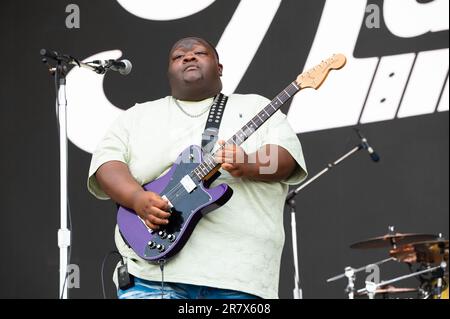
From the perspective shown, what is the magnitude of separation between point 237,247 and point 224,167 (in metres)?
0.29

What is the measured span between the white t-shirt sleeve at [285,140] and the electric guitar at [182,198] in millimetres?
59

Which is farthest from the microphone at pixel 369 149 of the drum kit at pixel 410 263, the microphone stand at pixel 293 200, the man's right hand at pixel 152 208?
the man's right hand at pixel 152 208

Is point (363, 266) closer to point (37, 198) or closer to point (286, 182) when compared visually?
point (37, 198)

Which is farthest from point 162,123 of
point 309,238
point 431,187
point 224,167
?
point 431,187

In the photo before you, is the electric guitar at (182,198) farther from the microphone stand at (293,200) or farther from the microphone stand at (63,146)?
the microphone stand at (293,200)

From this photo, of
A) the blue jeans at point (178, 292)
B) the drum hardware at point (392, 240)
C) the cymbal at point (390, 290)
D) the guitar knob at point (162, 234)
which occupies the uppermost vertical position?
the drum hardware at point (392, 240)

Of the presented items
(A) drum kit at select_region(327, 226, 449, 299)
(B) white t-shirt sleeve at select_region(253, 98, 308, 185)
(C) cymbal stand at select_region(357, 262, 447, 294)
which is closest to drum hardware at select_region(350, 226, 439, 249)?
(A) drum kit at select_region(327, 226, 449, 299)

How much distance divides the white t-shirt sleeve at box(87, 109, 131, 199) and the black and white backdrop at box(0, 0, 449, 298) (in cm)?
260

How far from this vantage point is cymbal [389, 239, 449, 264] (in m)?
6.10

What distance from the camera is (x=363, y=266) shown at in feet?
21.2

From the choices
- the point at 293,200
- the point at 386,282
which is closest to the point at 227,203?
the point at 293,200

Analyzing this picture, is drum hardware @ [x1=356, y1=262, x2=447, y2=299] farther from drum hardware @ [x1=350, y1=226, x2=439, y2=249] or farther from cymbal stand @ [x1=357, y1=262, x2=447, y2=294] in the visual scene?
drum hardware @ [x1=350, y1=226, x2=439, y2=249]

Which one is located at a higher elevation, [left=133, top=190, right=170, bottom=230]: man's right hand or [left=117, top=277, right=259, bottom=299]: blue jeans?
[left=133, top=190, right=170, bottom=230]: man's right hand

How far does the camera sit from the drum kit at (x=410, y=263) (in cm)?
599
